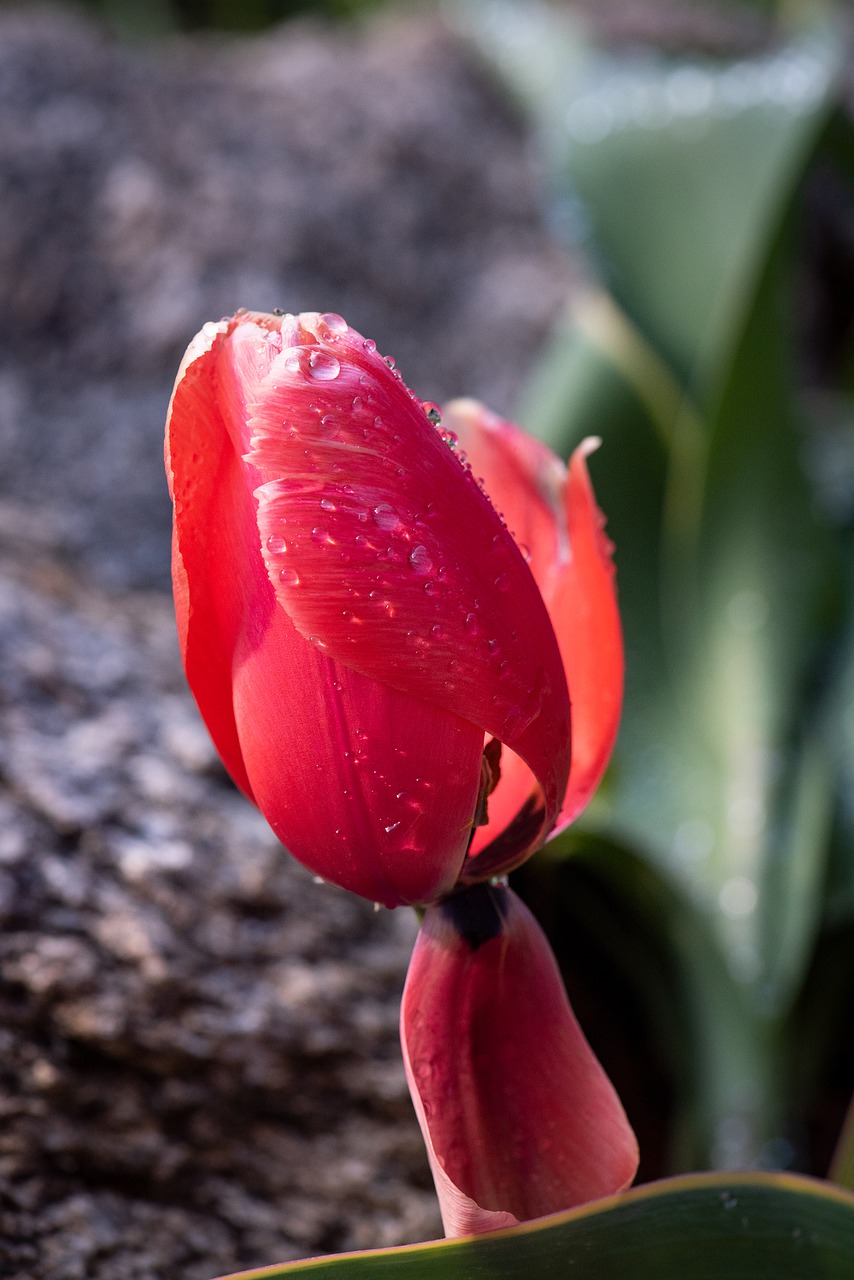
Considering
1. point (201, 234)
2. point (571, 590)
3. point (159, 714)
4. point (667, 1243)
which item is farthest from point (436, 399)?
point (667, 1243)

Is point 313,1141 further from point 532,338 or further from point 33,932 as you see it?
point 532,338

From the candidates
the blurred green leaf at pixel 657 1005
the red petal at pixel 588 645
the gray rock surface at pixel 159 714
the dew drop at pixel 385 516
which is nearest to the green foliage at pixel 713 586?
the blurred green leaf at pixel 657 1005

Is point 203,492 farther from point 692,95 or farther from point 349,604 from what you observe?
point 692,95

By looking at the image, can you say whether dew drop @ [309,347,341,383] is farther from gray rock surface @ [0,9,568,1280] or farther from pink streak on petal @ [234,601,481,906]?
gray rock surface @ [0,9,568,1280]

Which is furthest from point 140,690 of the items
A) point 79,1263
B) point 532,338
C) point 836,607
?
point 532,338

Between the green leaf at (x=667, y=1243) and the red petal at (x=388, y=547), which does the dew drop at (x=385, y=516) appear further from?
the green leaf at (x=667, y=1243)
